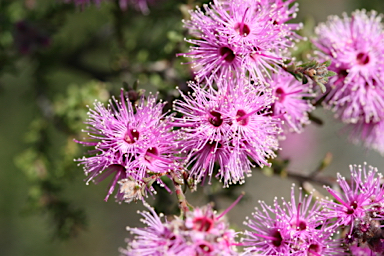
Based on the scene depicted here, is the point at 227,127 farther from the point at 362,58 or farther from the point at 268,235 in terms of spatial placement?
the point at 362,58

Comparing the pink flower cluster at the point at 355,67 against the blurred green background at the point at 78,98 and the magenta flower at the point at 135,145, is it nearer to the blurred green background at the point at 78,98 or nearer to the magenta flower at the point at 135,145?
the blurred green background at the point at 78,98

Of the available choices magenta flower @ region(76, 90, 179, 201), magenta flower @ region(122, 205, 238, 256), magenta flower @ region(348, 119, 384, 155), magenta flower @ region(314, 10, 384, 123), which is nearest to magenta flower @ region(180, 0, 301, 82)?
magenta flower @ region(76, 90, 179, 201)

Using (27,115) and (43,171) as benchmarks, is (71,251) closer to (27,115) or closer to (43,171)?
(27,115)

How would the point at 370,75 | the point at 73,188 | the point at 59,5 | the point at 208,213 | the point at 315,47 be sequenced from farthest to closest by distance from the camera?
the point at 73,188, the point at 59,5, the point at 315,47, the point at 370,75, the point at 208,213

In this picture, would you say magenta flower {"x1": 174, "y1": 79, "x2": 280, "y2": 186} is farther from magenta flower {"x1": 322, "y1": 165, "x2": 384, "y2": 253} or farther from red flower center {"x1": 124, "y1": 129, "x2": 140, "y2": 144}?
magenta flower {"x1": 322, "y1": 165, "x2": 384, "y2": 253}

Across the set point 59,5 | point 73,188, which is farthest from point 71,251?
point 59,5
